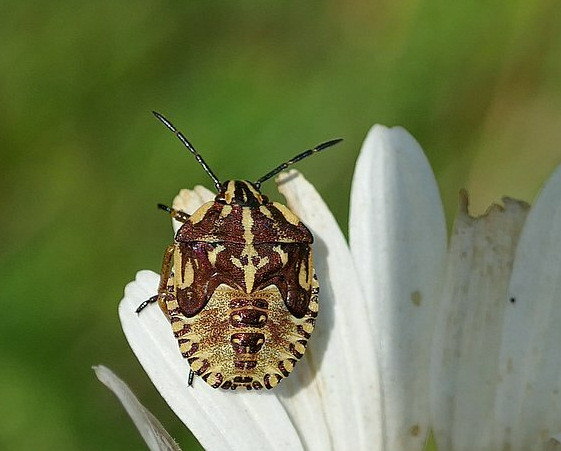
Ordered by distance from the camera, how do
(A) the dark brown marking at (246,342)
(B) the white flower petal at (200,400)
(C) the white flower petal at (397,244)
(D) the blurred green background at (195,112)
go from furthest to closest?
(D) the blurred green background at (195,112), (C) the white flower petal at (397,244), (B) the white flower petal at (200,400), (A) the dark brown marking at (246,342)

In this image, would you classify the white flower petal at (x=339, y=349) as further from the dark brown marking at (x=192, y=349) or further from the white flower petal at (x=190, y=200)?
the dark brown marking at (x=192, y=349)

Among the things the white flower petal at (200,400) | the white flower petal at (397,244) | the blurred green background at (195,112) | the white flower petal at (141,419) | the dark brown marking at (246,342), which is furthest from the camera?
the blurred green background at (195,112)

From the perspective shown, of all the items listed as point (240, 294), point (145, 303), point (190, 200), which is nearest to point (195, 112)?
point (190, 200)

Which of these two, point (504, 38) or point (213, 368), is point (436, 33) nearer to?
point (504, 38)

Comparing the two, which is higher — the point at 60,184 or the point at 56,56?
the point at 56,56

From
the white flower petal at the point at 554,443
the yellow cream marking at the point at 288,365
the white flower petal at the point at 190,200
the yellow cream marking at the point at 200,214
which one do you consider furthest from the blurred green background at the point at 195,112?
the white flower petal at the point at 554,443

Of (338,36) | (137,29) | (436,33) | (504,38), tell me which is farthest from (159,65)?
(504,38)
